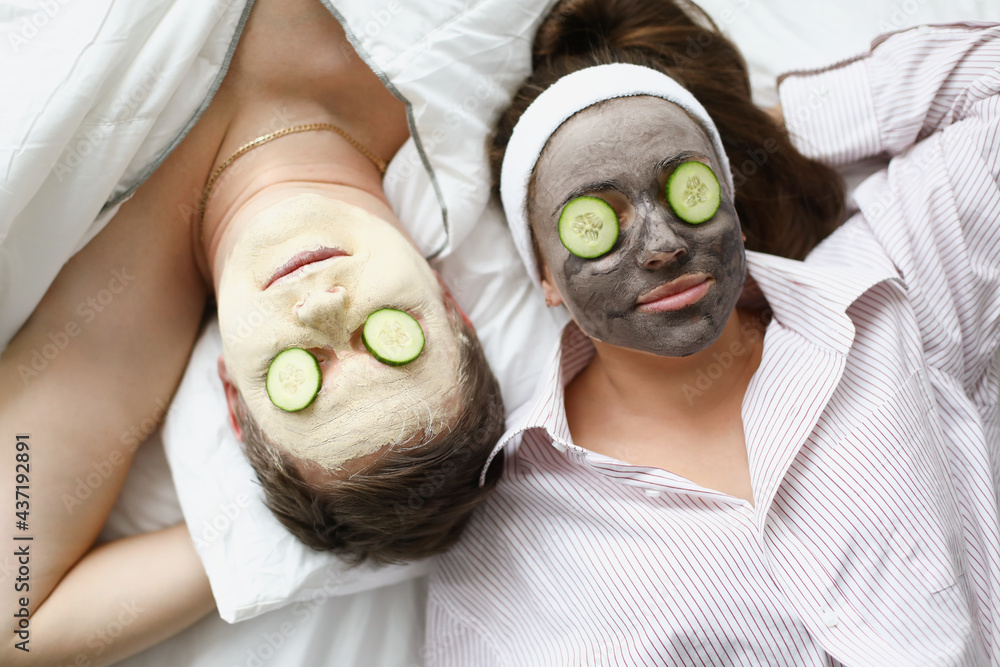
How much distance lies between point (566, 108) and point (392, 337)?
0.85 metres

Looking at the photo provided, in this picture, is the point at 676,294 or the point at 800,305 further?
the point at 800,305

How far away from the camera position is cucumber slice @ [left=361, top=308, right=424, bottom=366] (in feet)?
5.76

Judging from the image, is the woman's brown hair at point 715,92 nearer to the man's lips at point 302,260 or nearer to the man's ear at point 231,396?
the man's lips at point 302,260

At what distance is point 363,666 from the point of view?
235 cm

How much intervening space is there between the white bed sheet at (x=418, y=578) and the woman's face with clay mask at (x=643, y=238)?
1.74 feet

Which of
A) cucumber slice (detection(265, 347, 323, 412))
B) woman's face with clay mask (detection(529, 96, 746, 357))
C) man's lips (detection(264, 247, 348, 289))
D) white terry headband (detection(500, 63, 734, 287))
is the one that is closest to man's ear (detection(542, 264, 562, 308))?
white terry headband (detection(500, 63, 734, 287))

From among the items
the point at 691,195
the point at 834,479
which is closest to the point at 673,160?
the point at 691,195

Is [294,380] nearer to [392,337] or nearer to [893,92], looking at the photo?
[392,337]

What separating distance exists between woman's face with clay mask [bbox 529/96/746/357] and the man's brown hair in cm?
42

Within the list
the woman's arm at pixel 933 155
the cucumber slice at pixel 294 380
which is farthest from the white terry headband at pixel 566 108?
the cucumber slice at pixel 294 380

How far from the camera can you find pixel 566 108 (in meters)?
1.94

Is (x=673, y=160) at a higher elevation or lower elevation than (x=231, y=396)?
higher

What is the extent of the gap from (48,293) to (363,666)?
1.62m

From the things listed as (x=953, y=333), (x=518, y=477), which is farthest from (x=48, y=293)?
(x=953, y=333)
